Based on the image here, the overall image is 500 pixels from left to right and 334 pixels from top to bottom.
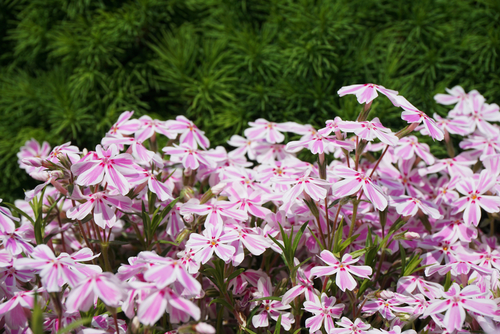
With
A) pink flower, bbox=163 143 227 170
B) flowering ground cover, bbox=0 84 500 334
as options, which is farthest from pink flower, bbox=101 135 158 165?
pink flower, bbox=163 143 227 170

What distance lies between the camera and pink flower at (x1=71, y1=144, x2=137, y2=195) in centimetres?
111

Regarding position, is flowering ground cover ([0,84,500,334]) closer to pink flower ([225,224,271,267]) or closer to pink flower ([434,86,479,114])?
pink flower ([225,224,271,267])

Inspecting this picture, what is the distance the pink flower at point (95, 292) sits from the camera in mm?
882

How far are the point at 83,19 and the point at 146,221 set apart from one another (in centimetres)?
141

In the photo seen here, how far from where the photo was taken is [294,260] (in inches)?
47.4

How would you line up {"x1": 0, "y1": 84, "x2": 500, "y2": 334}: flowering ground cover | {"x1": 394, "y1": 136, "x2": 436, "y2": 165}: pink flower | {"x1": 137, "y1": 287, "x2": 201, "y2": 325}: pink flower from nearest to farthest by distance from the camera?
{"x1": 137, "y1": 287, "x2": 201, "y2": 325}: pink flower → {"x1": 0, "y1": 84, "x2": 500, "y2": 334}: flowering ground cover → {"x1": 394, "y1": 136, "x2": 436, "y2": 165}: pink flower

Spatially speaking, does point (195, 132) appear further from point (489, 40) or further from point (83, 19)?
point (489, 40)

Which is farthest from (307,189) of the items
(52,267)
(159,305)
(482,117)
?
(482,117)

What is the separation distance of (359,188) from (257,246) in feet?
0.97

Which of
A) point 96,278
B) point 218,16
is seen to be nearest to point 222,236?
point 96,278

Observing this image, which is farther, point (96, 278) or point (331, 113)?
point (331, 113)

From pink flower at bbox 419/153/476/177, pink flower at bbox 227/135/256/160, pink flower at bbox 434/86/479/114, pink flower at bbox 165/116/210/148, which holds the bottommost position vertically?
pink flower at bbox 419/153/476/177

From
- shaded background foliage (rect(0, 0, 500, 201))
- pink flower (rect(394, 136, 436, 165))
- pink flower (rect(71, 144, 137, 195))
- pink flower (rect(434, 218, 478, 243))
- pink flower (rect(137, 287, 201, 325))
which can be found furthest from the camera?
shaded background foliage (rect(0, 0, 500, 201))

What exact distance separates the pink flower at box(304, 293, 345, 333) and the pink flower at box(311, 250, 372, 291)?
78 mm
